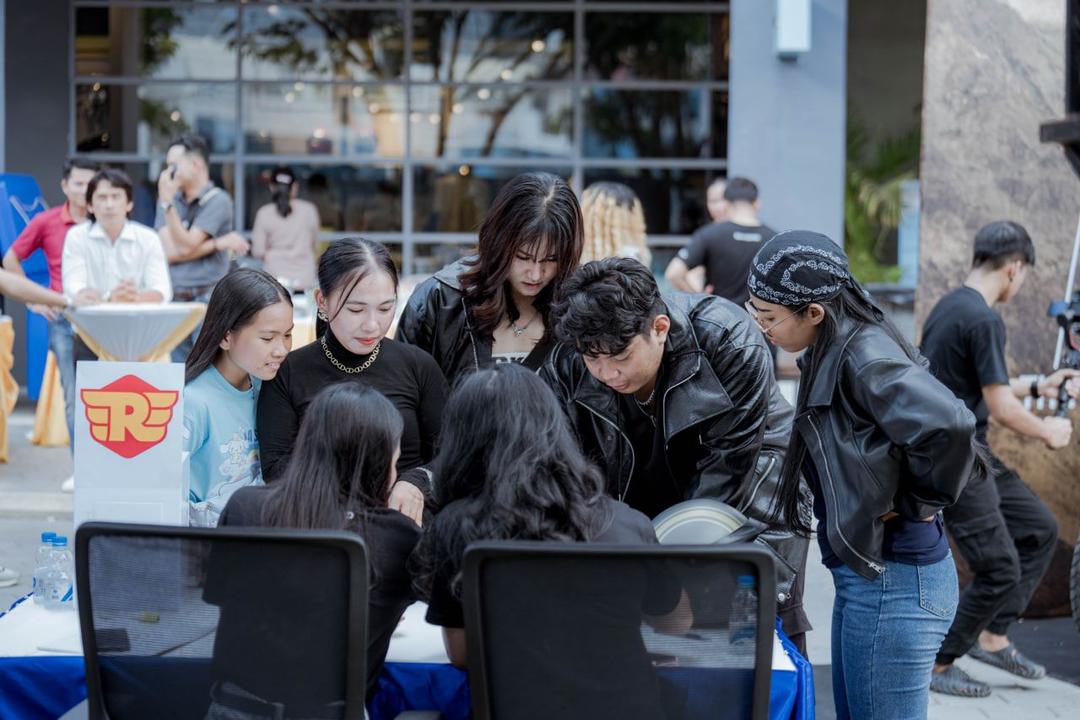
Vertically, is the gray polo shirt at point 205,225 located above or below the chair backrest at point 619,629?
above

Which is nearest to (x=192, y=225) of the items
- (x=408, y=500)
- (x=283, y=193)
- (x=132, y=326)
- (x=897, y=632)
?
(x=132, y=326)

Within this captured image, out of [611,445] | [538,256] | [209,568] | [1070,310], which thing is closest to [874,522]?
[611,445]

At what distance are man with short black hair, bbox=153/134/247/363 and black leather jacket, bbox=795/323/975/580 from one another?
17.6 feet

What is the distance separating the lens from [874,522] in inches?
116

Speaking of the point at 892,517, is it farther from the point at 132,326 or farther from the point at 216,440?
the point at 132,326

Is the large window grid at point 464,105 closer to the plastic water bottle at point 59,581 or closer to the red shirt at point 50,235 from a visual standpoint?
the red shirt at point 50,235

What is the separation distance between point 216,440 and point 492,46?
9.18m

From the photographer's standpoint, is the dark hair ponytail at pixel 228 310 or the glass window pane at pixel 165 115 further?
the glass window pane at pixel 165 115

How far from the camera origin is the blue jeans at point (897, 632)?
9.80ft

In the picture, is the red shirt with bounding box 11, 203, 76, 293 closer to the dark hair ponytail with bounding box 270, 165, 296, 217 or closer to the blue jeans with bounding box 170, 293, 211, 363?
the blue jeans with bounding box 170, 293, 211, 363

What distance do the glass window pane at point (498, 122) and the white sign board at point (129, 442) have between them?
9.17 metres

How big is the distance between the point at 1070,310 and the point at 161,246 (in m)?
4.74

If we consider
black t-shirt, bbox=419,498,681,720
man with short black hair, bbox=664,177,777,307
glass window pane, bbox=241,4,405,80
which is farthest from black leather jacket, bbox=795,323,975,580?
glass window pane, bbox=241,4,405,80

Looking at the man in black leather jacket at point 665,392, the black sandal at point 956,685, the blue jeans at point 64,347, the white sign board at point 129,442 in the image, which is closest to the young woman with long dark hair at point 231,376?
the white sign board at point 129,442
